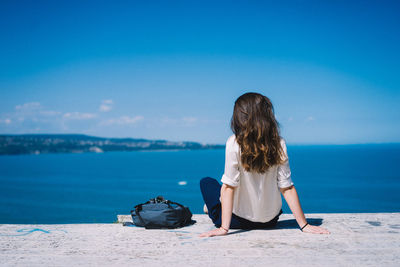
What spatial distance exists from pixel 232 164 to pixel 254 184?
353 millimetres

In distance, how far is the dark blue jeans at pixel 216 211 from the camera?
3666 mm

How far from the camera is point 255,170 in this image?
331 centimetres

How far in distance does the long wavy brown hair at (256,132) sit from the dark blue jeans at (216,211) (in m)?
→ 0.72

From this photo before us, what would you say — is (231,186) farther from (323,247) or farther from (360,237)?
(360,237)

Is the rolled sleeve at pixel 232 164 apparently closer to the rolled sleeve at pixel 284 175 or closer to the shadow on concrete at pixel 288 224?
the rolled sleeve at pixel 284 175

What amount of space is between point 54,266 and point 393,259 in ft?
9.62

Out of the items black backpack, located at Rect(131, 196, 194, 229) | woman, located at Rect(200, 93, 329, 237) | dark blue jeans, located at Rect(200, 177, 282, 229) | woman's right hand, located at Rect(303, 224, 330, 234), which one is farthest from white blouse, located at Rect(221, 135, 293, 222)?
black backpack, located at Rect(131, 196, 194, 229)

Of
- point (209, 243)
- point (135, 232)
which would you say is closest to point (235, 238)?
point (209, 243)

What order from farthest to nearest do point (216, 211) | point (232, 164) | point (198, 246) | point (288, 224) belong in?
1. point (288, 224)
2. point (216, 211)
3. point (232, 164)
4. point (198, 246)

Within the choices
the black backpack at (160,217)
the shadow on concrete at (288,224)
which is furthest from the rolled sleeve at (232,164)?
the black backpack at (160,217)

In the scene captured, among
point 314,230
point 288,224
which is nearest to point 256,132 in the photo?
point 314,230

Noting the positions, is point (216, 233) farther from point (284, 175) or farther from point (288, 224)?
point (288, 224)

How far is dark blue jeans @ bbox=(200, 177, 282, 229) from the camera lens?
3666 mm

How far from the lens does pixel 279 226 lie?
3879 millimetres
